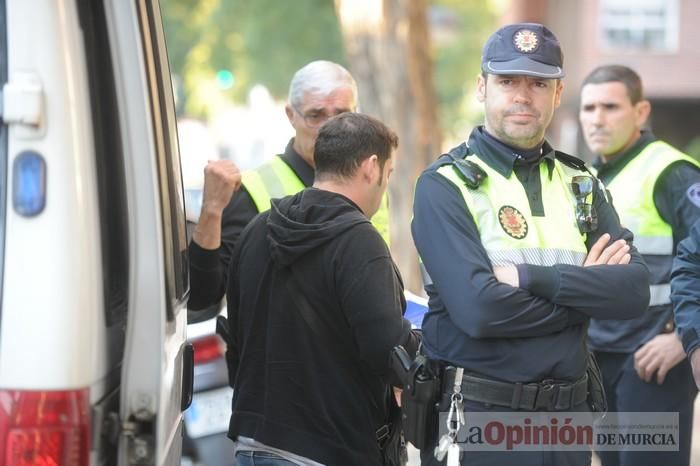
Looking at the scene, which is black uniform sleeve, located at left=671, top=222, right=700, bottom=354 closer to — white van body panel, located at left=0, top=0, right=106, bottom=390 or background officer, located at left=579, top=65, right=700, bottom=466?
background officer, located at left=579, top=65, right=700, bottom=466

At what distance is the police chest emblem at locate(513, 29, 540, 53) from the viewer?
3797 mm

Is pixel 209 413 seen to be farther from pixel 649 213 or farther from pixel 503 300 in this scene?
pixel 503 300

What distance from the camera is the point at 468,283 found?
3494 mm

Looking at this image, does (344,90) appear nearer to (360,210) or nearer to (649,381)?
(360,210)

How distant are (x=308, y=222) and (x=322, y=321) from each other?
0.33 m

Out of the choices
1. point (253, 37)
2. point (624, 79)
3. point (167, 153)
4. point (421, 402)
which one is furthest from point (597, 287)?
point (253, 37)

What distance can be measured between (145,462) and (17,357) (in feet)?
1.55

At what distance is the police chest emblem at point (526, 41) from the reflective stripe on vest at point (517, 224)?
419mm

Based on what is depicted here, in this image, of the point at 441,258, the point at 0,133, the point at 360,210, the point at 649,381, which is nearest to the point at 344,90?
the point at 360,210

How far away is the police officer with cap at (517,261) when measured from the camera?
11.4 feet

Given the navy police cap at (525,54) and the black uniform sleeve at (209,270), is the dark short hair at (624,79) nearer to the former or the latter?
the navy police cap at (525,54)

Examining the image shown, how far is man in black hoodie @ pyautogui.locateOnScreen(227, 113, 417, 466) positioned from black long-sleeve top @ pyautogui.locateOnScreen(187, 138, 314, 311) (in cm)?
45

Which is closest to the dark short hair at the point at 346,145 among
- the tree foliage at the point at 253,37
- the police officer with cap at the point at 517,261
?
the police officer with cap at the point at 517,261

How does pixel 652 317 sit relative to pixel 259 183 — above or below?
below
